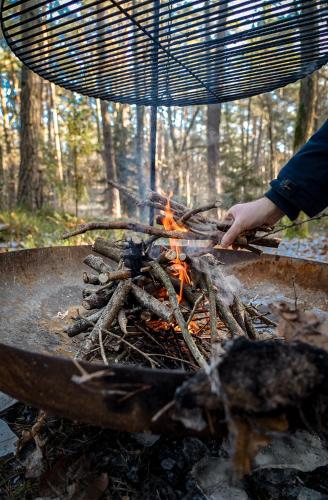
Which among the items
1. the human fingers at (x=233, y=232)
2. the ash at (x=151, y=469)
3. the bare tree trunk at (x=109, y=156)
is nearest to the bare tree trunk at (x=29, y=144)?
the bare tree trunk at (x=109, y=156)

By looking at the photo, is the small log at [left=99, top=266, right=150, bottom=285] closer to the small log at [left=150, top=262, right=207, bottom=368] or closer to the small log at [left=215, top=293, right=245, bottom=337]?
the small log at [left=150, top=262, right=207, bottom=368]

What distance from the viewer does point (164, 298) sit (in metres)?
1.90

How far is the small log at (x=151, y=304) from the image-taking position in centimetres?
152

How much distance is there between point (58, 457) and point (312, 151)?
1.51 meters

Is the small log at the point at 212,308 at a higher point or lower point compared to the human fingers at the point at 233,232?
lower

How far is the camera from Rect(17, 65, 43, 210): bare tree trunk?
23.4 ft

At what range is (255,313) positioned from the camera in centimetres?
188

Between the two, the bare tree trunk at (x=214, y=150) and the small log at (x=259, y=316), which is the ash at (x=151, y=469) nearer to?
the small log at (x=259, y=316)

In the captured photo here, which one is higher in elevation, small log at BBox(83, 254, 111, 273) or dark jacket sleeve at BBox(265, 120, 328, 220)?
dark jacket sleeve at BBox(265, 120, 328, 220)

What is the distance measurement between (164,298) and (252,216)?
72cm

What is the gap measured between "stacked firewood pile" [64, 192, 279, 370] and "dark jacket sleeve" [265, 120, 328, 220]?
0.25 meters

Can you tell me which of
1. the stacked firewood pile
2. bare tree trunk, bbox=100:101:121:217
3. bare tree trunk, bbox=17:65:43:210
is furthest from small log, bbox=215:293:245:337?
bare tree trunk, bbox=100:101:121:217

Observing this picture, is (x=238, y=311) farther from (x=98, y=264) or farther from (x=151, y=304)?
(x=98, y=264)

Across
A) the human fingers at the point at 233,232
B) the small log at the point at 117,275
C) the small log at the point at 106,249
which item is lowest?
the small log at the point at 117,275
